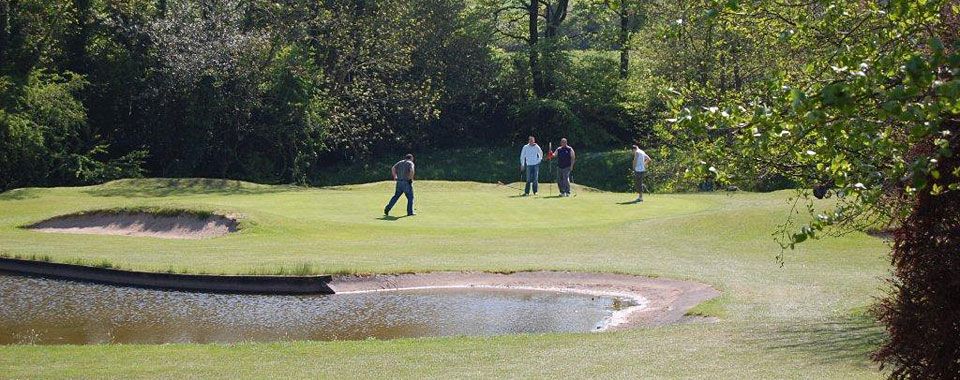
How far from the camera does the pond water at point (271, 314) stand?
17.6 meters

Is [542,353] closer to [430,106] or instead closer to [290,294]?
[290,294]

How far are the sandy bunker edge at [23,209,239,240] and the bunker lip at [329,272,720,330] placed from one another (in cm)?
768

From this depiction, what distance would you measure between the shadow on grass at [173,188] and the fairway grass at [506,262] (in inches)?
5.2

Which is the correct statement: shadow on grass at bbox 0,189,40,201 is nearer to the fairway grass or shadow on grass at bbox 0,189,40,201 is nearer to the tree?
the fairway grass

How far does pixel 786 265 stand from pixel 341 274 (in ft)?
27.9

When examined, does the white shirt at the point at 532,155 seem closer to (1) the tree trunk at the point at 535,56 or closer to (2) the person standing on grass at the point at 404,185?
(2) the person standing on grass at the point at 404,185

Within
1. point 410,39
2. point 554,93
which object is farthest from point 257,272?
point 554,93

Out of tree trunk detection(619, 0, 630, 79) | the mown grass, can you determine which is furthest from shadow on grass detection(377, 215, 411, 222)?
tree trunk detection(619, 0, 630, 79)

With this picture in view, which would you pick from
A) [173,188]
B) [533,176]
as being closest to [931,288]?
[533,176]

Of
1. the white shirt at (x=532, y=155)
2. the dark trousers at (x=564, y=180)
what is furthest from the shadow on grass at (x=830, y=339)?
the white shirt at (x=532, y=155)

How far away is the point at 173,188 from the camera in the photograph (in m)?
40.3

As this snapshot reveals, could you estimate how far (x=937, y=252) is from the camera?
862cm

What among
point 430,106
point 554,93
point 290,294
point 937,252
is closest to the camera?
point 937,252

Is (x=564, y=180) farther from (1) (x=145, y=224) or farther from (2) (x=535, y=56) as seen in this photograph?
(2) (x=535, y=56)
